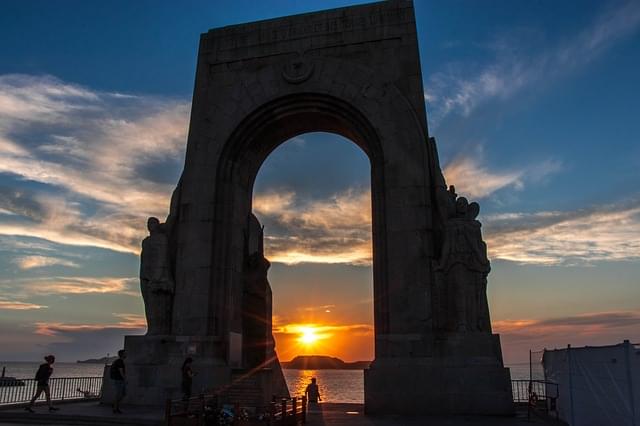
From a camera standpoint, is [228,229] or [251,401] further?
[228,229]

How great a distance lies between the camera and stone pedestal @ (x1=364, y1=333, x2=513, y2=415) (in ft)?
50.8

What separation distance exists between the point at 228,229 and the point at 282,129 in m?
4.50

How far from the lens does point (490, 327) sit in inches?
663

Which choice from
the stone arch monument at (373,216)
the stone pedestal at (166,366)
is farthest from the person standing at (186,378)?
the stone arch monument at (373,216)

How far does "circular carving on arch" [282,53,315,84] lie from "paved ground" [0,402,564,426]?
11248 millimetres

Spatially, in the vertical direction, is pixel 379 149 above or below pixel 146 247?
above

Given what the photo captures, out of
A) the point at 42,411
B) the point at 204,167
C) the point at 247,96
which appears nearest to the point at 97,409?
the point at 42,411

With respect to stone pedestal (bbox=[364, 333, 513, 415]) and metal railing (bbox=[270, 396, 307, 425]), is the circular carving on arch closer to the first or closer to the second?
stone pedestal (bbox=[364, 333, 513, 415])

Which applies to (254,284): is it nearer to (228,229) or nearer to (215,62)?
(228,229)

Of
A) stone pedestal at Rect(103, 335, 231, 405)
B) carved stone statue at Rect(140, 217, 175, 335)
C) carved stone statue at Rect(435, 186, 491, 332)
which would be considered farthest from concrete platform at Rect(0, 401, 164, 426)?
carved stone statue at Rect(435, 186, 491, 332)

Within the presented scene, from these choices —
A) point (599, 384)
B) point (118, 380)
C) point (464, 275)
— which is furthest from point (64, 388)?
point (599, 384)

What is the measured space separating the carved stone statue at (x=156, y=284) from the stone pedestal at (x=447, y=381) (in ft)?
23.8

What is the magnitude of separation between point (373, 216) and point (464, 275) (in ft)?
11.9

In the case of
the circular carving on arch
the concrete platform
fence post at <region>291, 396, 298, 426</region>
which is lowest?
the concrete platform
